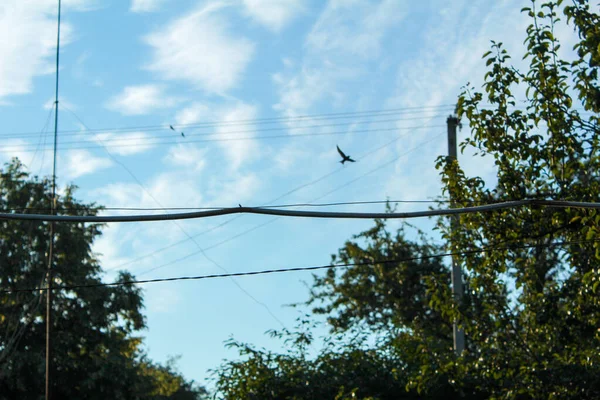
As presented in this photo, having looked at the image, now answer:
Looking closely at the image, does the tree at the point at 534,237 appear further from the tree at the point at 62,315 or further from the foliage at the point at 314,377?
the tree at the point at 62,315

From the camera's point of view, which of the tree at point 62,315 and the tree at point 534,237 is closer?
the tree at point 534,237

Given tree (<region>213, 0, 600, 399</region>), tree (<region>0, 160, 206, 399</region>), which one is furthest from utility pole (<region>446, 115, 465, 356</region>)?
tree (<region>0, 160, 206, 399</region>)

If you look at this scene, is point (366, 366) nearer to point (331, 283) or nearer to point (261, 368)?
point (261, 368)

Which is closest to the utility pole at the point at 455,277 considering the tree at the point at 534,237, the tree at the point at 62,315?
the tree at the point at 534,237

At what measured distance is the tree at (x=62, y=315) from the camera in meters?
31.4

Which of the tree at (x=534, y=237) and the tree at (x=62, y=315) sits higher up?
the tree at (x=62, y=315)

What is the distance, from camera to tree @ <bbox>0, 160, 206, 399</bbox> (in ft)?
103

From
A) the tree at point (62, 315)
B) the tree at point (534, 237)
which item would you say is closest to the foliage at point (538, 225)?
the tree at point (534, 237)

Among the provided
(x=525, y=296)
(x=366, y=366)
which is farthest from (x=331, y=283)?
(x=525, y=296)

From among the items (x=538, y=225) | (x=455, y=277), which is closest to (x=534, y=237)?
(x=538, y=225)

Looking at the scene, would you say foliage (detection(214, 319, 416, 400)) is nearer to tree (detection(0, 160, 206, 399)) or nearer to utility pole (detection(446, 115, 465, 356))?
utility pole (detection(446, 115, 465, 356))

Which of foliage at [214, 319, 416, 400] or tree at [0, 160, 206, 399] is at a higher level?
tree at [0, 160, 206, 399]

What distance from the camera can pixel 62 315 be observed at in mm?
32844

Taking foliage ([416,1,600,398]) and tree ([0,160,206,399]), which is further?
tree ([0,160,206,399])
